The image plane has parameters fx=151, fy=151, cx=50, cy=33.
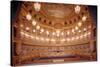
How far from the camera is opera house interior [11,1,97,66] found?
79.8 inches

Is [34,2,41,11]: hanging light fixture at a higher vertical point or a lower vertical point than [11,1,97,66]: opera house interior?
higher

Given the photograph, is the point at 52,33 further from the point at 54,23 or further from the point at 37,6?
the point at 37,6

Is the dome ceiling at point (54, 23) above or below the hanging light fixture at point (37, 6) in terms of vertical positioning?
below

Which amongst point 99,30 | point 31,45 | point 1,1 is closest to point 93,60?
point 99,30

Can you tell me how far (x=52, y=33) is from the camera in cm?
216

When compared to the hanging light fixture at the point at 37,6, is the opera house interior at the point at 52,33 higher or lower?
lower

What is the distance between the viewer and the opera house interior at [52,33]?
2.03m

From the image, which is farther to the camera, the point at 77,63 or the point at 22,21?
the point at 77,63

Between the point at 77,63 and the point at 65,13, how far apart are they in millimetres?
757

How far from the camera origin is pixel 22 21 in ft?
6.70

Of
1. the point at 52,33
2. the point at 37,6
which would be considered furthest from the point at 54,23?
the point at 37,6

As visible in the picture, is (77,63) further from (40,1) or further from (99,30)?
(40,1)

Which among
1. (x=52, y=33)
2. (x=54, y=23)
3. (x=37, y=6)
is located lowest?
(x=52, y=33)

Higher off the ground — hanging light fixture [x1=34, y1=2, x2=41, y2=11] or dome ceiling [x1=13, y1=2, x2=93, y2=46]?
hanging light fixture [x1=34, y1=2, x2=41, y2=11]
